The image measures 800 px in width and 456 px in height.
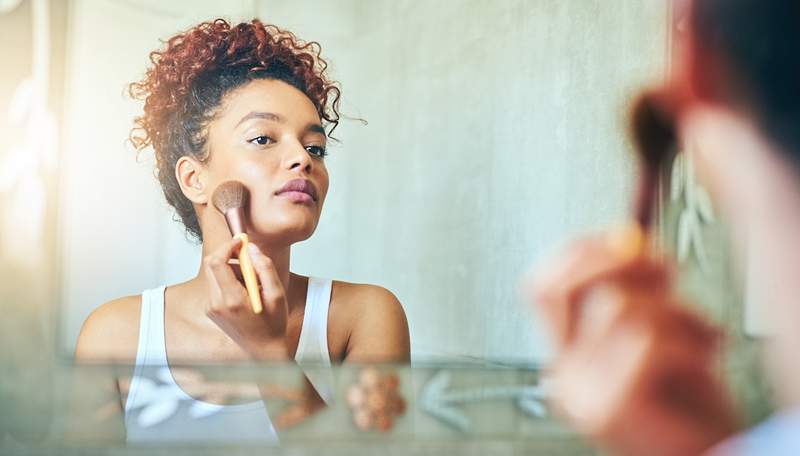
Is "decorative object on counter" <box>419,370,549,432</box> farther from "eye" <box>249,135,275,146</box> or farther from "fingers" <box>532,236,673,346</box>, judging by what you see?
"fingers" <box>532,236,673,346</box>

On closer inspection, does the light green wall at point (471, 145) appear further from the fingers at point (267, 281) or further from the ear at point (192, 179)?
the ear at point (192, 179)

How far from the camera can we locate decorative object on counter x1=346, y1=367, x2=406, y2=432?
2029 millimetres

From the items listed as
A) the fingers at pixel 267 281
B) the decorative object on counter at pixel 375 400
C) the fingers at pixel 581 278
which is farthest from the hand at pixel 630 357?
the decorative object on counter at pixel 375 400

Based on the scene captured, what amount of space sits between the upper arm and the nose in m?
0.28

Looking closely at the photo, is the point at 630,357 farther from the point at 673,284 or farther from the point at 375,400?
the point at 375,400

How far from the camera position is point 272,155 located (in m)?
1.94

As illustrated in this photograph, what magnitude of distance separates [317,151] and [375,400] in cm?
55

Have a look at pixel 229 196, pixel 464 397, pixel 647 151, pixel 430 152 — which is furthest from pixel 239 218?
pixel 647 151

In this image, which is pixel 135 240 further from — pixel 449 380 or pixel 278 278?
pixel 449 380

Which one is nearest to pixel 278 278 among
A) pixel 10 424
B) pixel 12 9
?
pixel 10 424

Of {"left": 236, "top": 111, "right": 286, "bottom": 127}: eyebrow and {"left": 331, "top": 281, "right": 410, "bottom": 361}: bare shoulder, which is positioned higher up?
{"left": 236, "top": 111, "right": 286, "bottom": 127}: eyebrow

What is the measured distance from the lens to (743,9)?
14.3 inches

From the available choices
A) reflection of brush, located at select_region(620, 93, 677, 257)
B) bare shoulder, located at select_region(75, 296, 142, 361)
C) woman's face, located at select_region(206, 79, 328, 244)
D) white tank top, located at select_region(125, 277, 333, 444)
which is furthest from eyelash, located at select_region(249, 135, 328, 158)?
reflection of brush, located at select_region(620, 93, 677, 257)

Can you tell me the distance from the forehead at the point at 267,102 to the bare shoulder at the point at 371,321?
36 cm
